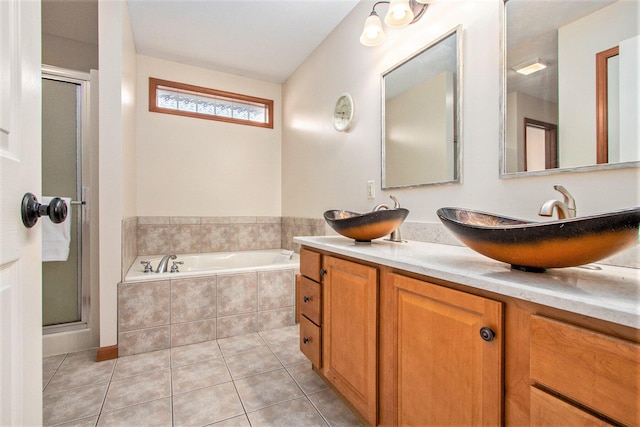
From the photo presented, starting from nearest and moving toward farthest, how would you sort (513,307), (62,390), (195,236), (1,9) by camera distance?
1. (1,9)
2. (513,307)
3. (62,390)
4. (195,236)

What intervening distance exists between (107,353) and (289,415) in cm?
138

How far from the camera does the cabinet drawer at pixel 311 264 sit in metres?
1.53

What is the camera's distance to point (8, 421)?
0.55 meters

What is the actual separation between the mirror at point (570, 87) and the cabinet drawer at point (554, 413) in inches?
30.3

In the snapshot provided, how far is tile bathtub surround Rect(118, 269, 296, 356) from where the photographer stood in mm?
2025

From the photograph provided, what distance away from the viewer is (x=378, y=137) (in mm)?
1996

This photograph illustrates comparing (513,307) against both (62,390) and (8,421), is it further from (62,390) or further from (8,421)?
(62,390)

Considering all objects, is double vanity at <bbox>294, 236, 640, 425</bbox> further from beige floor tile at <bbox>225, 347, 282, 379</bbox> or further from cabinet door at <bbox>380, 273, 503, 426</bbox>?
beige floor tile at <bbox>225, 347, 282, 379</bbox>

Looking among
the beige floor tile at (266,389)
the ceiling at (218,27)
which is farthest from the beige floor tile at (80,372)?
the ceiling at (218,27)

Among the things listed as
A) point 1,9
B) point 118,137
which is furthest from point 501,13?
point 118,137

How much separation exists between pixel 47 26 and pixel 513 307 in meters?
3.65

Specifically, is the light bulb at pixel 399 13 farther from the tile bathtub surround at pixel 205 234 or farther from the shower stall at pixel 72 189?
the tile bathtub surround at pixel 205 234

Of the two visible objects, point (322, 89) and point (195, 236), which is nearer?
point (322, 89)

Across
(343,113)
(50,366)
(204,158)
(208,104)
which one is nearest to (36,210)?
(50,366)
